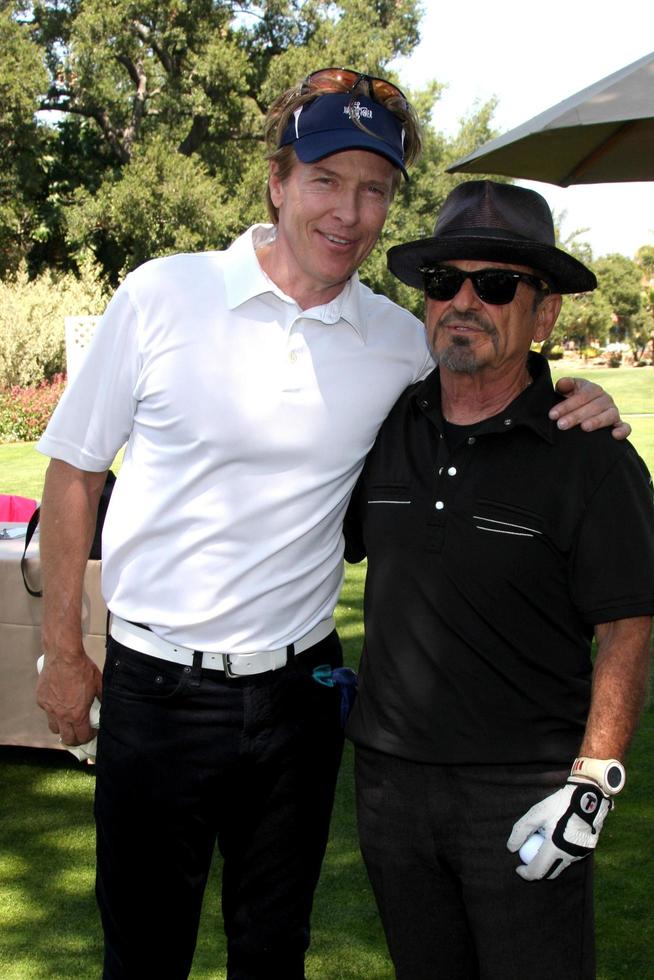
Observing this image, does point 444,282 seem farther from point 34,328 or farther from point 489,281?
point 34,328

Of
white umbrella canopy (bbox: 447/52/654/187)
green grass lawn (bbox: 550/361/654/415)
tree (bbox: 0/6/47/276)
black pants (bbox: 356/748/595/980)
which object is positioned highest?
tree (bbox: 0/6/47/276)

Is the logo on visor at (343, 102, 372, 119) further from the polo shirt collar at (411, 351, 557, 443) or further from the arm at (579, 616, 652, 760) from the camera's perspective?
the arm at (579, 616, 652, 760)

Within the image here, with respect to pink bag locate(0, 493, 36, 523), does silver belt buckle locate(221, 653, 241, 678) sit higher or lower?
higher

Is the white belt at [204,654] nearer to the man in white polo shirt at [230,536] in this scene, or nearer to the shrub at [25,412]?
the man in white polo shirt at [230,536]

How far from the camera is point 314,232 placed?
8.41 ft

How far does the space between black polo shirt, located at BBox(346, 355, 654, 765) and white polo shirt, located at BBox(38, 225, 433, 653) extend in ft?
0.88

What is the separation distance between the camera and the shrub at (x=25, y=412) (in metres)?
22.2

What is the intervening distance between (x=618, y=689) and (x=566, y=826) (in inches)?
11.5

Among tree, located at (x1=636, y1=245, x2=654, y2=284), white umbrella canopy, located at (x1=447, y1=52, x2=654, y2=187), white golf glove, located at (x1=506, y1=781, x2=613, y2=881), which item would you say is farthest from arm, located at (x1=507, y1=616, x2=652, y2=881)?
tree, located at (x1=636, y1=245, x2=654, y2=284)

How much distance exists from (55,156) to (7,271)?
531 cm

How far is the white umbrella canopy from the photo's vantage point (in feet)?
11.1

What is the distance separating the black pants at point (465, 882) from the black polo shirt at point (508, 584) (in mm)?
60

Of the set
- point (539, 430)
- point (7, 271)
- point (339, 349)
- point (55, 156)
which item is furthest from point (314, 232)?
point (55, 156)

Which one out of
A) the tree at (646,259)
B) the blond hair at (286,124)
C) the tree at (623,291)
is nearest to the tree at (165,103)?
the blond hair at (286,124)
